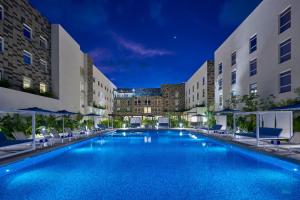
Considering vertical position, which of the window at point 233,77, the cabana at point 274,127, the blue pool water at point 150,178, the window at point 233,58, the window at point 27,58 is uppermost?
the window at point 233,58

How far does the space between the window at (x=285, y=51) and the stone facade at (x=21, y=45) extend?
16.7 metres

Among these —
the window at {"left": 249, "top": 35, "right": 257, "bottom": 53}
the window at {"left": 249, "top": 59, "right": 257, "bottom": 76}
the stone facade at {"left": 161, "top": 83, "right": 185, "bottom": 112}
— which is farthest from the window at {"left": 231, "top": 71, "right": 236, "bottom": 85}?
the stone facade at {"left": 161, "top": 83, "right": 185, "bottom": 112}

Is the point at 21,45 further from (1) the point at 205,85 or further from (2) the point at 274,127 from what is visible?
(1) the point at 205,85

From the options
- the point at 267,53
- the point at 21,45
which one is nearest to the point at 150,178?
→ the point at 21,45

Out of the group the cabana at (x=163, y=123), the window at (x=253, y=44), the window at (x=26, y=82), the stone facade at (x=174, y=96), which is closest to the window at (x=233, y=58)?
the window at (x=253, y=44)

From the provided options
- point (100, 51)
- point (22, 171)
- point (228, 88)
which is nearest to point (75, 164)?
point (22, 171)

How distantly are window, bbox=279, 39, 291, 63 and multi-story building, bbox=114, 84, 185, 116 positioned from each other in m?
34.6

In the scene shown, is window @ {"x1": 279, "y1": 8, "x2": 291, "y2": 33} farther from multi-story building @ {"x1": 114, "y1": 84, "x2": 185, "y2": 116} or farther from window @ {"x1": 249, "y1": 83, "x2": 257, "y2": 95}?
multi-story building @ {"x1": 114, "y1": 84, "x2": 185, "y2": 116}

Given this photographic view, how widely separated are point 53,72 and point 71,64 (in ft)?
11.8

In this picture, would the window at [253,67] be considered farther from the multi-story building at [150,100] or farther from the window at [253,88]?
the multi-story building at [150,100]

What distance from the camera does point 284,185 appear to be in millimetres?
6336

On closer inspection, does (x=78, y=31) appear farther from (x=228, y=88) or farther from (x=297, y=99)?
(x=297, y=99)

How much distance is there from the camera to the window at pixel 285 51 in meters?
16.1

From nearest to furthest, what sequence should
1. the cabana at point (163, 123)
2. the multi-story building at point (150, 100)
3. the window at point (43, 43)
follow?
the window at point (43, 43)
the cabana at point (163, 123)
the multi-story building at point (150, 100)
